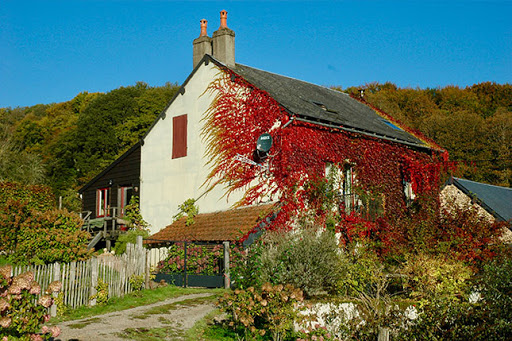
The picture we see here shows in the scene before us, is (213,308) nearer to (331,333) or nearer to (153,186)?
(331,333)

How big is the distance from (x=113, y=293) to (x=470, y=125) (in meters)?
36.2

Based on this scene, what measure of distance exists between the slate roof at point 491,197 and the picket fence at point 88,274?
1395 centimetres

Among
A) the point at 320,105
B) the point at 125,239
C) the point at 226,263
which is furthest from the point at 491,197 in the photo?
the point at 125,239

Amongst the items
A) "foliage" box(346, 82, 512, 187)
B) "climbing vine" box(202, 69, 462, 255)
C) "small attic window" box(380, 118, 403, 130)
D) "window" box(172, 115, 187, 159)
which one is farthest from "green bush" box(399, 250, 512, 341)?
"foliage" box(346, 82, 512, 187)

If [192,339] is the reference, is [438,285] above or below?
above

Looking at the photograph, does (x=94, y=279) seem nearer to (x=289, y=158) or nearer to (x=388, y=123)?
(x=289, y=158)

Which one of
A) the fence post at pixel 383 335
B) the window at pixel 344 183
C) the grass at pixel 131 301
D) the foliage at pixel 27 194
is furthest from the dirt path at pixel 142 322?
the foliage at pixel 27 194

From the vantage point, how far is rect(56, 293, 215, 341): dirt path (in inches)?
366

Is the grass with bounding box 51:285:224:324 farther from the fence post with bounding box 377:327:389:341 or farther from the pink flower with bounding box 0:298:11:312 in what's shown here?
the fence post with bounding box 377:327:389:341

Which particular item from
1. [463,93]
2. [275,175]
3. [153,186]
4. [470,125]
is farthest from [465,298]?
[463,93]

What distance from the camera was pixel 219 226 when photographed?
1706cm

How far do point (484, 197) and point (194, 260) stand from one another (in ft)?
45.4

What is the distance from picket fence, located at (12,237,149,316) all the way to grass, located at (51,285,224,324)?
279mm

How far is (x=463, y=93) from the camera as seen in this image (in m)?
50.5
